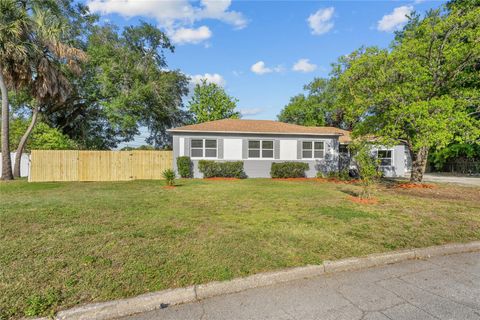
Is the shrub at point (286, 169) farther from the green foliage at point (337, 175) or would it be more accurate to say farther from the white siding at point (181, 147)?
the white siding at point (181, 147)

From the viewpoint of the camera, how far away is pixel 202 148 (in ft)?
50.1

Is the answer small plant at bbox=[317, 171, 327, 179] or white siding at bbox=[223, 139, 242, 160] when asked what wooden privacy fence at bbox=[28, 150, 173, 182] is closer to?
white siding at bbox=[223, 139, 242, 160]

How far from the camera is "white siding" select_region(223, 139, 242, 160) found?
15383mm

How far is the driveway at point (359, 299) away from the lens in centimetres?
246

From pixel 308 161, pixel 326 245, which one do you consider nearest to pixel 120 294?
pixel 326 245


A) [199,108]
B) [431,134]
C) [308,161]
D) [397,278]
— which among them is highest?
[199,108]

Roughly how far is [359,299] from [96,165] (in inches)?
600

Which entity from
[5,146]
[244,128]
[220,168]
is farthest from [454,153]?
[5,146]

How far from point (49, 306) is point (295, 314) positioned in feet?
7.84

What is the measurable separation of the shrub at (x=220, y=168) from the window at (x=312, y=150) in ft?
14.4

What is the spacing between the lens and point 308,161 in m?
16.3

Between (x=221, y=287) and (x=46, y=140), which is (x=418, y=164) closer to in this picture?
(x=221, y=287)

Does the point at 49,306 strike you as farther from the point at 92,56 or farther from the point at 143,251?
the point at 92,56

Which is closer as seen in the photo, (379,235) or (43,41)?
(379,235)
